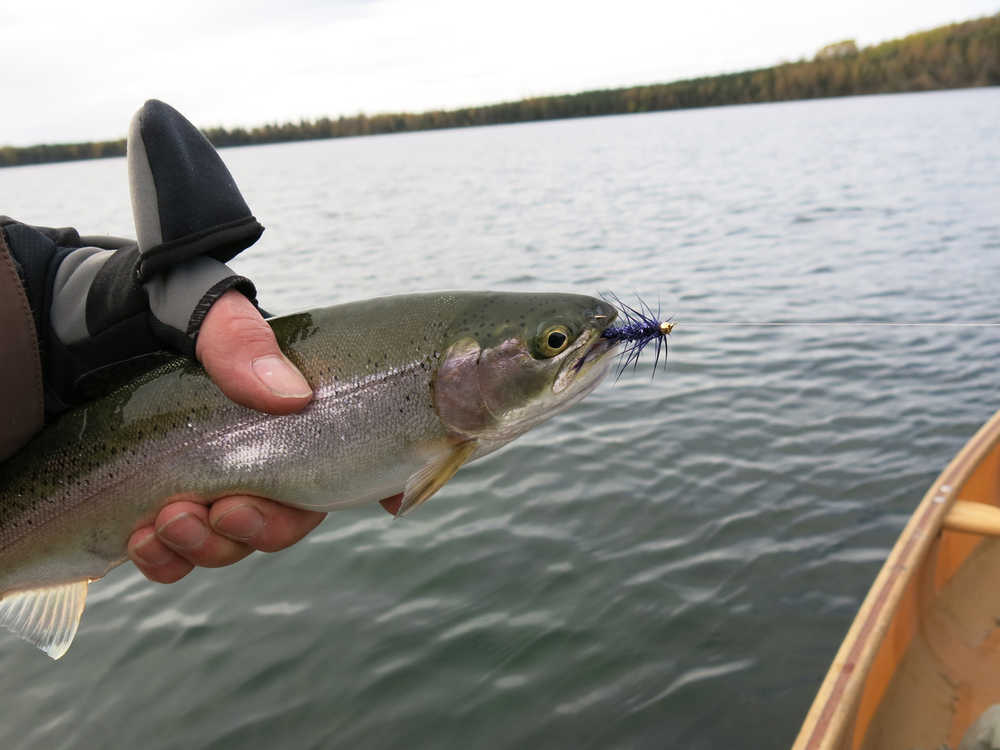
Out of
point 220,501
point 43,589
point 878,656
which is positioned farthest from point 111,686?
point 878,656

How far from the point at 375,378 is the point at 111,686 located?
4.56 meters

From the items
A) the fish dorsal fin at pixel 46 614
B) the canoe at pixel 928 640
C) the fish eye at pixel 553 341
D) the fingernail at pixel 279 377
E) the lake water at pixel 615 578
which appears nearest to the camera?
the fingernail at pixel 279 377

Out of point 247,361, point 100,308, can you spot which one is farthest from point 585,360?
point 100,308

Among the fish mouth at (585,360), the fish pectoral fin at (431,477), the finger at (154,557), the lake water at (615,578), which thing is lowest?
the lake water at (615,578)

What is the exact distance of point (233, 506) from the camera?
2682mm

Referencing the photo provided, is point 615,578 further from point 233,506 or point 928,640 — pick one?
point 233,506

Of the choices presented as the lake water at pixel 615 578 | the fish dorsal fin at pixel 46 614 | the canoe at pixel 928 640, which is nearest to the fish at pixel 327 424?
the fish dorsal fin at pixel 46 614

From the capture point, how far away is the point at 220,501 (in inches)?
106

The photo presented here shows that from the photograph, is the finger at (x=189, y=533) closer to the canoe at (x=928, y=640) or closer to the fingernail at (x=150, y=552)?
the fingernail at (x=150, y=552)

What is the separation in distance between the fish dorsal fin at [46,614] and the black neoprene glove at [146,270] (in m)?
0.67

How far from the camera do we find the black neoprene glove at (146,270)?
2.66 meters

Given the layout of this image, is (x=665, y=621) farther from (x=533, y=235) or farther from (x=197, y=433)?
(x=533, y=235)

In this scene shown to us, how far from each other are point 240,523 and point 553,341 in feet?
4.20

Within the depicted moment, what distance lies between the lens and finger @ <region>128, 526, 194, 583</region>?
270cm
